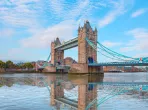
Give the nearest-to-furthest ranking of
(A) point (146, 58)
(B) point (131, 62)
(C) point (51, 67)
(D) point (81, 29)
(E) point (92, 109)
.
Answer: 1. (E) point (92, 109)
2. (A) point (146, 58)
3. (B) point (131, 62)
4. (D) point (81, 29)
5. (C) point (51, 67)

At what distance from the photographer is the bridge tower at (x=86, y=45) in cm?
6907

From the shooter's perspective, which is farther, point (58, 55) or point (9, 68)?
point (9, 68)

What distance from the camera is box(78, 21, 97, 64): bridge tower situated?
69069 millimetres

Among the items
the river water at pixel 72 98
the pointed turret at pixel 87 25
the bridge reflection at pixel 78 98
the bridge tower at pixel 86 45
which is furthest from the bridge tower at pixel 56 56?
the bridge reflection at pixel 78 98

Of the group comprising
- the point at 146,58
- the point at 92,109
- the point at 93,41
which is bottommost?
the point at 92,109

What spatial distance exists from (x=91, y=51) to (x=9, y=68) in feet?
204

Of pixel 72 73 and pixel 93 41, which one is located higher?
pixel 93 41

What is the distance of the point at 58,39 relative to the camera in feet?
365

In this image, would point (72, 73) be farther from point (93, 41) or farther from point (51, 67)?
point (51, 67)

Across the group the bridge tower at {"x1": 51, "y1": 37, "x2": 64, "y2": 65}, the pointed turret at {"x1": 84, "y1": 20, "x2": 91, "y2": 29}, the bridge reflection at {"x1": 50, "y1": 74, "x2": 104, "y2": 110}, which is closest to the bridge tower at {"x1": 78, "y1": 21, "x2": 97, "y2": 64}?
the pointed turret at {"x1": 84, "y1": 20, "x2": 91, "y2": 29}

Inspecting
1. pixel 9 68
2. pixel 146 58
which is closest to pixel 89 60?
pixel 146 58

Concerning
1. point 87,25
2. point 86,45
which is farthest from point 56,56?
point 86,45

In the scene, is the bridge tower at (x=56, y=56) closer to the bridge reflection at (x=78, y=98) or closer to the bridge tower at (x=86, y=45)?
the bridge tower at (x=86, y=45)

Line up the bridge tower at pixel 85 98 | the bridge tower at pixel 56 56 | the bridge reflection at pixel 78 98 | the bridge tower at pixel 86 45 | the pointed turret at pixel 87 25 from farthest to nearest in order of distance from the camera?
Answer: the bridge tower at pixel 56 56
the pointed turret at pixel 87 25
the bridge tower at pixel 86 45
the bridge reflection at pixel 78 98
the bridge tower at pixel 85 98
